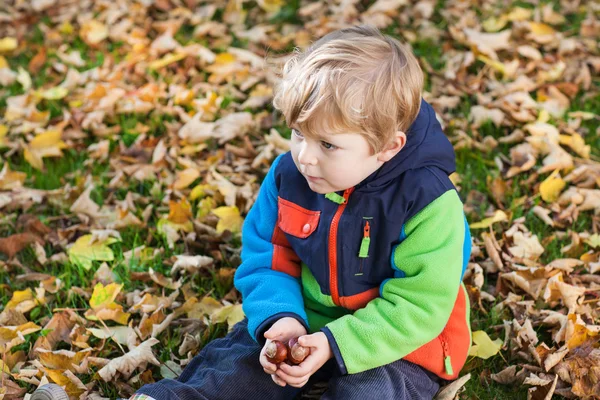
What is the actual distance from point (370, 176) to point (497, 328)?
2.81 ft

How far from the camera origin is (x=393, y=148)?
6.71ft

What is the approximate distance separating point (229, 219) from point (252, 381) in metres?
0.98

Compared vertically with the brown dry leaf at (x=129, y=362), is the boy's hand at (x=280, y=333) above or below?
above

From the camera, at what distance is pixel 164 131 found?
12.6 feet

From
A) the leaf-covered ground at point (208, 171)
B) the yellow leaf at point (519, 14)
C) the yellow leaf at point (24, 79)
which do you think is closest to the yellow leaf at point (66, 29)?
the leaf-covered ground at point (208, 171)

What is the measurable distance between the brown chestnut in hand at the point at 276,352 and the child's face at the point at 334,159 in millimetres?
457

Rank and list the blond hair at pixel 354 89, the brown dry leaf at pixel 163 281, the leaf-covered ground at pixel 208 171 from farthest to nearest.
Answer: the brown dry leaf at pixel 163 281
the leaf-covered ground at pixel 208 171
the blond hair at pixel 354 89

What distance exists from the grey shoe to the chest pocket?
0.74m

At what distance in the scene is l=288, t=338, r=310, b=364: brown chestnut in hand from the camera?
6.68 feet

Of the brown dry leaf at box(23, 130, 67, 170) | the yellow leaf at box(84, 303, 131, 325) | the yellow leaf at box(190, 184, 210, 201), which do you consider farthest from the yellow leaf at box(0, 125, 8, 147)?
the yellow leaf at box(84, 303, 131, 325)

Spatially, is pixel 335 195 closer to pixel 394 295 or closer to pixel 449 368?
pixel 394 295

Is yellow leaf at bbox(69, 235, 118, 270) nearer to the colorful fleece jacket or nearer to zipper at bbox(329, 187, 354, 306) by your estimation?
the colorful fleece jacket

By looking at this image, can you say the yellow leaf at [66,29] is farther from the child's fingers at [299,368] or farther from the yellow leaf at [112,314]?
the child's fingers at [299,368]

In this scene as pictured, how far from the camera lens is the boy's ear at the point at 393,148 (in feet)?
6.59
